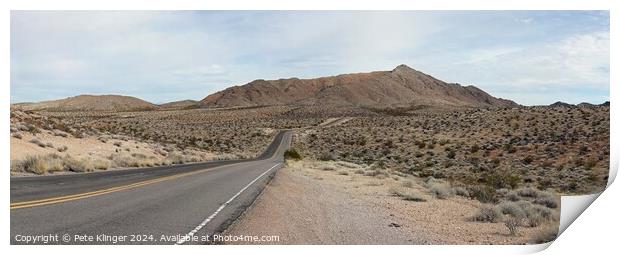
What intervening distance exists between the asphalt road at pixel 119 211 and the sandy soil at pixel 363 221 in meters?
0.79

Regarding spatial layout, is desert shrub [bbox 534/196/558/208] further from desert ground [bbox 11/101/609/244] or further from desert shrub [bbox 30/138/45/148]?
desert shrub [bbox 30/138/45/148]

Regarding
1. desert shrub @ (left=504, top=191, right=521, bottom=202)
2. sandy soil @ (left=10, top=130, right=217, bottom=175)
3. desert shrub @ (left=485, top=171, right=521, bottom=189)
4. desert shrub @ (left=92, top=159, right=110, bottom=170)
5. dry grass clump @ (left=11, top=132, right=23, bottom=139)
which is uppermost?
dry grass clump @ (left=11, top=132, right=23, bottom=139)

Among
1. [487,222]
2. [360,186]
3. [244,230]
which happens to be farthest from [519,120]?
[244,230]

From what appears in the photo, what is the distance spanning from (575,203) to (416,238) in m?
4.26

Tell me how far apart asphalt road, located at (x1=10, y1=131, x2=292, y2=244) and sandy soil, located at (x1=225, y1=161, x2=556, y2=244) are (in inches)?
31.1

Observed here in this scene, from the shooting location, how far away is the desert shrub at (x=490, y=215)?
534 inches

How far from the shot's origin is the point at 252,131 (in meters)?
113

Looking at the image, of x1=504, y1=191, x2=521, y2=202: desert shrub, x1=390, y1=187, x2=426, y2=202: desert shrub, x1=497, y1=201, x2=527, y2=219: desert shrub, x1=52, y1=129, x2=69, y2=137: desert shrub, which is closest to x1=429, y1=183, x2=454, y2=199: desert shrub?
x1=390, y1=187, x2=426, y2=202: desert shrub

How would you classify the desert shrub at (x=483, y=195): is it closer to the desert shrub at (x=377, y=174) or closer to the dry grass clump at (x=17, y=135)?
the desert shrub at (x=377, y=174)

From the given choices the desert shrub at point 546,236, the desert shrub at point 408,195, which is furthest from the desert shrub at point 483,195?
the desert shrub at point 546,236

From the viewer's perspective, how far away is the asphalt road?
9281mm

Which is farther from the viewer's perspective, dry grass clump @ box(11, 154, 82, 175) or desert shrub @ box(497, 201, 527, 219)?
dry grass clump @ box(11, 154, 82, 175)
